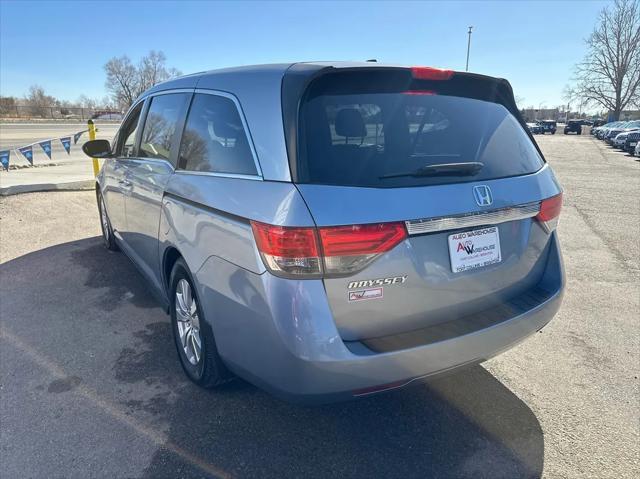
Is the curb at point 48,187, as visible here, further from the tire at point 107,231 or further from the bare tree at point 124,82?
the bare tree at point 124,82

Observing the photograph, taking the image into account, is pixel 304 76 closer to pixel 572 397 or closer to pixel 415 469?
pixel 415 469

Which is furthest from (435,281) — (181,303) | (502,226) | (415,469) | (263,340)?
(181,303)

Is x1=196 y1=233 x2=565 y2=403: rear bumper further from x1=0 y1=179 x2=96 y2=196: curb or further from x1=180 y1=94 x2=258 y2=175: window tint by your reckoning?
x1=0 y1=179 x2=96 y2=196: curb

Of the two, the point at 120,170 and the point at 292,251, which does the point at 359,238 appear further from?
the point at 120,170

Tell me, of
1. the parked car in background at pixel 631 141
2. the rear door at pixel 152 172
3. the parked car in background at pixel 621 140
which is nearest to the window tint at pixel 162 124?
the rear door at pixel 152 172

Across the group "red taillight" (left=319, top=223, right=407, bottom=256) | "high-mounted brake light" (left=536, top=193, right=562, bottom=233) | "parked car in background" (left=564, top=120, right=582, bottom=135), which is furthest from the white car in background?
"red taillight" (left=319, top=223, right=407, bottom=256)

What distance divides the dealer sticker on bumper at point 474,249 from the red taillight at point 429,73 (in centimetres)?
82

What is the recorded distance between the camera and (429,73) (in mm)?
2320

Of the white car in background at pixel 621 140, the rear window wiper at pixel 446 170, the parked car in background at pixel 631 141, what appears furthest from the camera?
the white car in background at pixel 621 140

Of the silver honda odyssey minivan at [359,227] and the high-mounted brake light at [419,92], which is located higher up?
the high-mounted brake light at [419,92]

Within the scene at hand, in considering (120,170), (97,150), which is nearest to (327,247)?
(120,170)

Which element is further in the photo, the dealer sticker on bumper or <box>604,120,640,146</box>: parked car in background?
<box>604,120,640,146</box>: parked car in background

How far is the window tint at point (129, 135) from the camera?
A: 404cm

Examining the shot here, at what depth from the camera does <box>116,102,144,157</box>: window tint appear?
404cm
